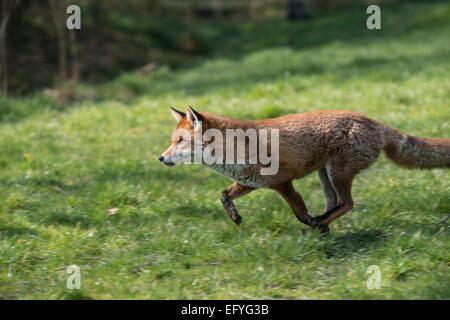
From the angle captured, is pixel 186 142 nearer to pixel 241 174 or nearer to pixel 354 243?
pixel 241 174

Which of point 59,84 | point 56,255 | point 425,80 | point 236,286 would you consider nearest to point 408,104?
point 425,80

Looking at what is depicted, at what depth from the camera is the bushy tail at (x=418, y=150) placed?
216 inches

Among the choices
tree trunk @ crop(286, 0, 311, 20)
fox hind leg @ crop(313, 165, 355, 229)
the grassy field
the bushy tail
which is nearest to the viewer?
the grassy field

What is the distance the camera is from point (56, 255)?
200 inches

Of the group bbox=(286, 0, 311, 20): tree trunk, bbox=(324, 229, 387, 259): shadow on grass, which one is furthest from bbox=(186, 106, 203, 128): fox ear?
bbox=(286, 0, 311, 20): tree trunk

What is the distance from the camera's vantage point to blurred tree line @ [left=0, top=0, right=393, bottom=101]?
44.7ft

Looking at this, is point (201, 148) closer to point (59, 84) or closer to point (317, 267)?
point (317, 267)

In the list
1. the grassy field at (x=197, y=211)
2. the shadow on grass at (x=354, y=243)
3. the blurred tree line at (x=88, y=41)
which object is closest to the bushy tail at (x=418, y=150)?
the grassy field at (x=197, y=211)

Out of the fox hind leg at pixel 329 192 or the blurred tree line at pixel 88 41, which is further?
the blurred tree line at pixel 88 41

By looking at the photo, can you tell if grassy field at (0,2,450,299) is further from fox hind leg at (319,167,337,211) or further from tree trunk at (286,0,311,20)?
tree trunk at (286,0,311,20)

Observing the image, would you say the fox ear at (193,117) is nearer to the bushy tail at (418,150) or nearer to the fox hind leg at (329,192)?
the fox hind leg at (329,192)

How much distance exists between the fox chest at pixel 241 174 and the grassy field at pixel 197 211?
0.53 m

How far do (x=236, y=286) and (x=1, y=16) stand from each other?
1004 cm

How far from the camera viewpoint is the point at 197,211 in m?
6.19
